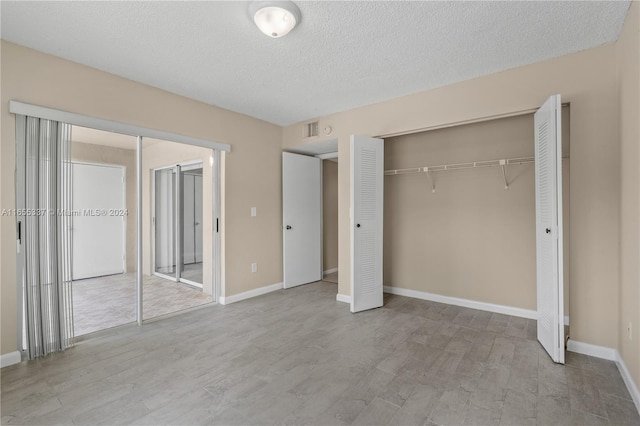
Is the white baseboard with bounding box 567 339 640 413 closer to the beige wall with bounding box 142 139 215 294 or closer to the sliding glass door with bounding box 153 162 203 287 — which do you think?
the beige wall with bounding box 142 139 215 294

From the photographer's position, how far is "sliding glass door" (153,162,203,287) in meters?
4.54

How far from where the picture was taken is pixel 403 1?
1.99 m

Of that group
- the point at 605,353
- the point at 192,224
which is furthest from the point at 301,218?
the point at 605,353

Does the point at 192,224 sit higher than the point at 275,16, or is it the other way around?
the point at 275,16

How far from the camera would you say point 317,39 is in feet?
7.95

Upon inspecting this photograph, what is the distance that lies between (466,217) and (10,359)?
187 inches

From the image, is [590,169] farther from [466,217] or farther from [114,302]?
[114,302]

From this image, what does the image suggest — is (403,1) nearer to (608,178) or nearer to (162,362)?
(608,178)

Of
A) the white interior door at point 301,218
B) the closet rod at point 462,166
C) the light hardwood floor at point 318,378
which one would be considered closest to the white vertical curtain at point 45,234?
the light hardwood floor at point 318,378

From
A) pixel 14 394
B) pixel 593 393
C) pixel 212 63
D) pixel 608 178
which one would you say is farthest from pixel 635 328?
pixel 14 394

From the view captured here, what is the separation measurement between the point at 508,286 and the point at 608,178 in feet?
5.26

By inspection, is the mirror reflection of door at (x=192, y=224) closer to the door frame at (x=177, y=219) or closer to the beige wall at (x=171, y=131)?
the door frame at (x=177, y=219)

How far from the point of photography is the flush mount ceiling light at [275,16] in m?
1.98

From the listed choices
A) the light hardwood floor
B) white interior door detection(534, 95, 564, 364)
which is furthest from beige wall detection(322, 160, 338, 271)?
white interior door detection(534, 95, 564, 364)
